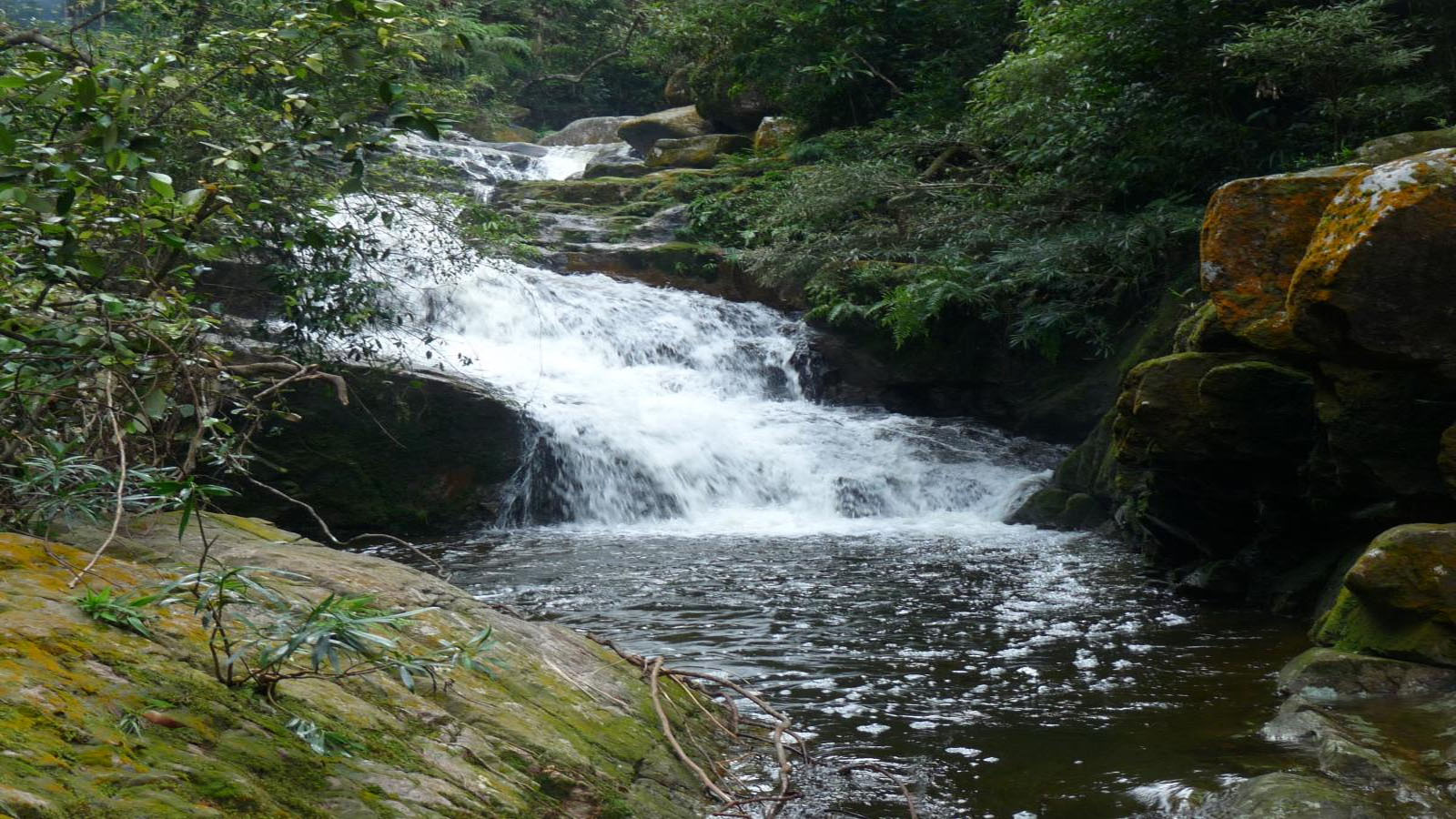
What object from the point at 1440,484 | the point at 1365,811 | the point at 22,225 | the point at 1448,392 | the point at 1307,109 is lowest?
the point at 1365,811

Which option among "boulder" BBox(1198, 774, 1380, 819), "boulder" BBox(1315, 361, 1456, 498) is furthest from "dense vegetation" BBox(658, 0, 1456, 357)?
"boulder" BBox(1198, 774, 1380, 819)

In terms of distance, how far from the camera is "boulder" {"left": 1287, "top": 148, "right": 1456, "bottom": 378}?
17.1 ft

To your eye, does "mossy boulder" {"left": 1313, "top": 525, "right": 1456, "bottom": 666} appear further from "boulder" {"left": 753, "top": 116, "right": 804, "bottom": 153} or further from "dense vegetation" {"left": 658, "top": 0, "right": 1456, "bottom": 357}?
"boulder" {"left": 753, "top": 116, "right": 804, "bottom": 153}

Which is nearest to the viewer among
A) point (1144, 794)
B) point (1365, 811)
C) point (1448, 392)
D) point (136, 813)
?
point (136, 813)

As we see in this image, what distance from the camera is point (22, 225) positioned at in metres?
3.42

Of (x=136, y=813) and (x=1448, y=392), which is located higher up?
(x=1448, y=392)

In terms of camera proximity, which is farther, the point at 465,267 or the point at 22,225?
the point at 465,267

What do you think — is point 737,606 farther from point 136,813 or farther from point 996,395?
point 996,395

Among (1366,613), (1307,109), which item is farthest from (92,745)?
(1307,109)

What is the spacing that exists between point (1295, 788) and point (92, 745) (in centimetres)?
347

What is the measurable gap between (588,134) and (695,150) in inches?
307

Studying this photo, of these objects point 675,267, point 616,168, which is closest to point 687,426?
point 675,267

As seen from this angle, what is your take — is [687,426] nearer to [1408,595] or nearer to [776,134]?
[1408,595]

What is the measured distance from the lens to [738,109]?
2327 centimetres
